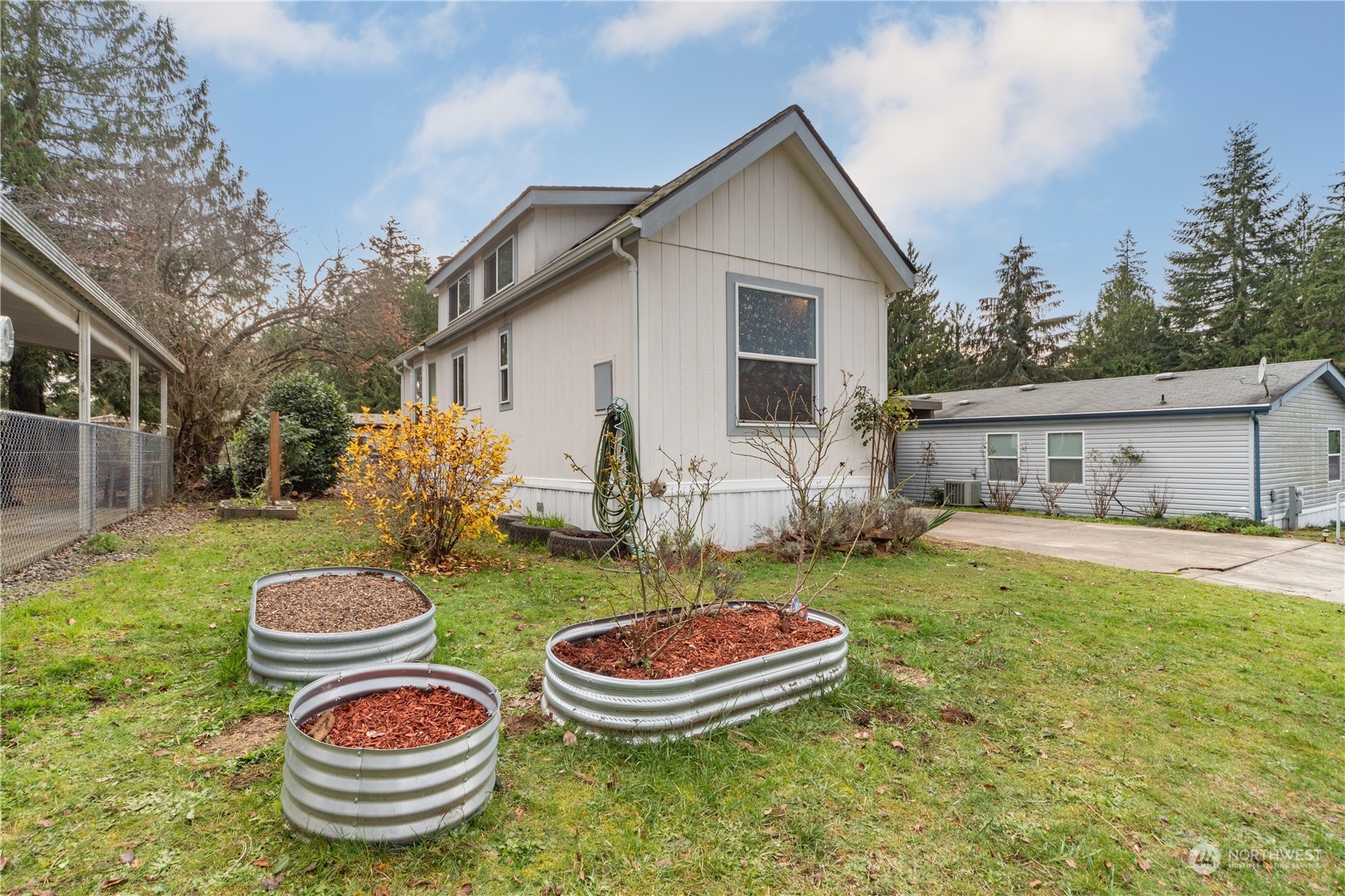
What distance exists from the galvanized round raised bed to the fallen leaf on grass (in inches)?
87.6

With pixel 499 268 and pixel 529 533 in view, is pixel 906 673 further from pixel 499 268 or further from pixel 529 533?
pixel 499 268

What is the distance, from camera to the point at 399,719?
7.61ft

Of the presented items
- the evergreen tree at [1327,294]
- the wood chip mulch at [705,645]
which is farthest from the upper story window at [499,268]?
the evergreen tree at [1327,294]

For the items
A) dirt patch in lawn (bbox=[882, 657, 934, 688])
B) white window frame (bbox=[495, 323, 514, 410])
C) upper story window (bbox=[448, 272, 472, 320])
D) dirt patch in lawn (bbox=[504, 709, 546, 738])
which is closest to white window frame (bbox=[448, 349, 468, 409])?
upper story window (bbox=[448, 272, 472, 320])

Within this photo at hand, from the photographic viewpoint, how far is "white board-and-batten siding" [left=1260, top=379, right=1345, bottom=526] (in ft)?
40.1

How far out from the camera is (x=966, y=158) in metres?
13.5

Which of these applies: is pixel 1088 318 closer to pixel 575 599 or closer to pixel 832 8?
pixel 832 8

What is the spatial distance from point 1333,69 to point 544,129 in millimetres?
14808

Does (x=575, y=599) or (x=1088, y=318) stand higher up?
(x=1088, y=318)

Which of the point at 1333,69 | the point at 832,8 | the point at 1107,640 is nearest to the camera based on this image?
the point at 1107,640

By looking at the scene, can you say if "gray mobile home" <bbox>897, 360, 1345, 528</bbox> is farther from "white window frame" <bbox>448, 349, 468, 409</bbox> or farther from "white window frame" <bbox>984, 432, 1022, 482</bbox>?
"white window frame" <bbox>448, 349, 468, 409</bbox>

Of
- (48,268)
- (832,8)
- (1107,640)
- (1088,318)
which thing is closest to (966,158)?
(832,8)

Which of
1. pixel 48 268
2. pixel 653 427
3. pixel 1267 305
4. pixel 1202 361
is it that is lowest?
pixel 653 427

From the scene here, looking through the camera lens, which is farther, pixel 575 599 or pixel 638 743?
pixel 575 599
